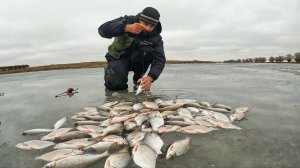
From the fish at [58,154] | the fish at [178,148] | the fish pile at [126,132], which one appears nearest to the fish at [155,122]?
the fish pile at [126,132]

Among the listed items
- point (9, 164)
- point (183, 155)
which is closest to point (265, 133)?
point (183, 155)

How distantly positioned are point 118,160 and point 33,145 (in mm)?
995

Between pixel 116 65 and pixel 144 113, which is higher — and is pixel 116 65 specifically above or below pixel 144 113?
above

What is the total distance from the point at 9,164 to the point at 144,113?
1.95m

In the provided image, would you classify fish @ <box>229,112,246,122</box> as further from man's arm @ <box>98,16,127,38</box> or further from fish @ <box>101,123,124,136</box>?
man's arm @ <box>98,16,127,38</box>

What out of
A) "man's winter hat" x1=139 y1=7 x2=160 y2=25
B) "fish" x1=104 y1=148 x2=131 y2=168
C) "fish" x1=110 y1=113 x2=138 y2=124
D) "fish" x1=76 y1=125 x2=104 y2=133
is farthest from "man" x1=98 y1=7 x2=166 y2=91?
"fish" x1=104 y1=148 x2=131 y2=168

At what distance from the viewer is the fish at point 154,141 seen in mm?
2766

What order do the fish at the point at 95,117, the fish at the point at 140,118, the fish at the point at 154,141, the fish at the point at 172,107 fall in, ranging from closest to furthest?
the fish at the point at 154,141 < the fish at the point at 140,118 < the fish at the point at 95,117 < the fish at the point at 172,107

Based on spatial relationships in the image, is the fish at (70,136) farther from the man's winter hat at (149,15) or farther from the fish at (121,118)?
the man's winter hat at (149,15)

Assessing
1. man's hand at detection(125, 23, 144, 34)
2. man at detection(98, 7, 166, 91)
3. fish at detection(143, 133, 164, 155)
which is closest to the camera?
fish at detection(143, 133, 164, 155)

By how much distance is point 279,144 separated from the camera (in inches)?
113

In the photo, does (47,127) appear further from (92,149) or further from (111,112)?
(92,149)

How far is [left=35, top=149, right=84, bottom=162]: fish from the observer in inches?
103

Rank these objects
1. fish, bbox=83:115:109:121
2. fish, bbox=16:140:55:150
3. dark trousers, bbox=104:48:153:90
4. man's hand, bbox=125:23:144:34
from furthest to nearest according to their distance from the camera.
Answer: dark trousers, bbox=104:48:153:90 → man's hand, bbox=125:23:144:34 → fish, bbox=83:115:109:121 → fish, bbox=16:140:55:150
